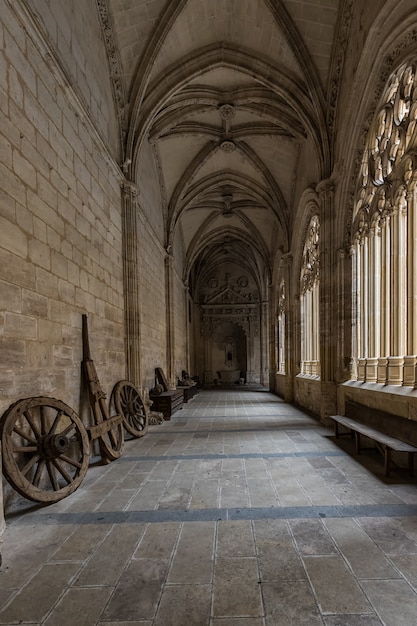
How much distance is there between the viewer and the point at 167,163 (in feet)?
38.3

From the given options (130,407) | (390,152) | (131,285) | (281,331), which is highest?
(390,152)

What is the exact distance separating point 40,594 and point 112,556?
1.71 feet

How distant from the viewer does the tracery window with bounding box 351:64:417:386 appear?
4.91 metres

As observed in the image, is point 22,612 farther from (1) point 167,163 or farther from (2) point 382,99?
(1) point 167,163

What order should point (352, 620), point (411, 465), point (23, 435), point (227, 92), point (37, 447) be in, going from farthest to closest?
point (227, 92), point (411, 465), point (37, 447), point (23, 435), point (352, 620)

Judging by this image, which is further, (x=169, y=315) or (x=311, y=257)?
(x=169, y=315)

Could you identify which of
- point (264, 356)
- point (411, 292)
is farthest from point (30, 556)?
point (264, 356)

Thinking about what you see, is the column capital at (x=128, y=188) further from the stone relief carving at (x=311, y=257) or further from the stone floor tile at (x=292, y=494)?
the stone floor tile at (x=292, y=494)

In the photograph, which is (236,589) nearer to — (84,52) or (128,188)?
(84,52)

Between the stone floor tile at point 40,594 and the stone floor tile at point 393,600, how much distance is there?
187cm

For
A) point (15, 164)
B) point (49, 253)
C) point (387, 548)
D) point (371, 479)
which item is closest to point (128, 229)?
point (49, 253)

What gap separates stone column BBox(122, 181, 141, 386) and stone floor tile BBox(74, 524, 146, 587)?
15.2ft

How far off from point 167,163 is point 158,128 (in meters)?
2.10

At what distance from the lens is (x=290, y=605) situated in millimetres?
2025
